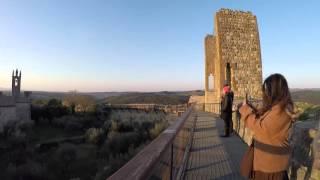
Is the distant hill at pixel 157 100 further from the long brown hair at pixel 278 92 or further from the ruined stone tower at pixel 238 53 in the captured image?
the long brown hair at pixel 278 92

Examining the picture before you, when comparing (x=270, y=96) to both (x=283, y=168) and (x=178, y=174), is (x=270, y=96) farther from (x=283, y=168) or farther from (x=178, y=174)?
(x=178, y=174)

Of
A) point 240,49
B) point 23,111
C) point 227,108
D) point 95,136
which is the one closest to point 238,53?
point 240,49

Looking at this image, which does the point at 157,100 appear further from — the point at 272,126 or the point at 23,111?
the point at 272,126

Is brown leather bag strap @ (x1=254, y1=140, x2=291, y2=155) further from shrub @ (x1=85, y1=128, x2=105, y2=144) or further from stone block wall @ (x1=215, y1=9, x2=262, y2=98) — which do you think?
shrub @ (x1=85, y1=128, x2=105, y2=144)

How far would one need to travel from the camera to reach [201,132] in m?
13.9

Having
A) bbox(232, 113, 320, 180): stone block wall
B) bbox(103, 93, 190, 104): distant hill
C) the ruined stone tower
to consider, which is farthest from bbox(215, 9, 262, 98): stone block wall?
bbox(103, 93, 190, 104): distant hill

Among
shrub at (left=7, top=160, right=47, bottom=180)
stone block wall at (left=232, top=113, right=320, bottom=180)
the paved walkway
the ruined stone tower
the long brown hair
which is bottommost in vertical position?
shrub at (left=7, top=160, right=47, bottom=180)

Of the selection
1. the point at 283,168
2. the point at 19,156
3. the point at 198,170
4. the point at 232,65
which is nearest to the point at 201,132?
the point at 198,170

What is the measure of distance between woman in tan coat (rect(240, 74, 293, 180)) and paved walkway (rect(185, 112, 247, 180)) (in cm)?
297

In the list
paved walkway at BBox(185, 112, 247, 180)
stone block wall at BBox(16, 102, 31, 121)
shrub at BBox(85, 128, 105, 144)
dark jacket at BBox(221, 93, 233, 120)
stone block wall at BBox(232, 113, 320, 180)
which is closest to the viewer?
stone block wall at BBox(232, 113, 320, 180)

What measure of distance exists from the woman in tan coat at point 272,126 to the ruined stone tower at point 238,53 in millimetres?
20560

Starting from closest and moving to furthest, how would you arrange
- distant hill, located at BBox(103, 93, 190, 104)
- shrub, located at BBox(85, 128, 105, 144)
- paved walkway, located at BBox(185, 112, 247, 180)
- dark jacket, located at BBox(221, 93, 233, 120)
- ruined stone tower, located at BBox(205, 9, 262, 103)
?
paved walkway, located at BBox(185, 112, 247, 180) → dark jacket, located at BBox(221, 93, 233, 120) → ruined stone tower, located at BBox(205, 9, 262, 103) → shrub, located at BBox(85, 128, 105, 144) → distant hill, located at BBox(103, 93, 190, 104)

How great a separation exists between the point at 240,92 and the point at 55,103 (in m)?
27.8

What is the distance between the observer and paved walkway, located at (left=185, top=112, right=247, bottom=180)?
712 centimetres
